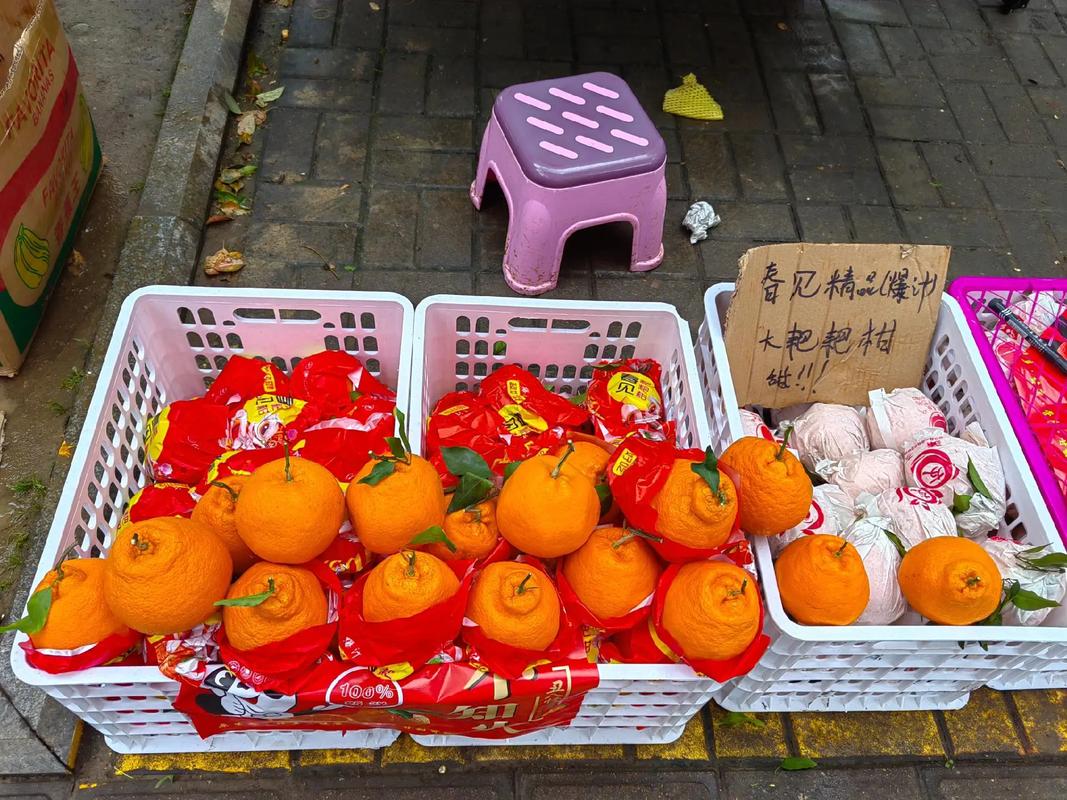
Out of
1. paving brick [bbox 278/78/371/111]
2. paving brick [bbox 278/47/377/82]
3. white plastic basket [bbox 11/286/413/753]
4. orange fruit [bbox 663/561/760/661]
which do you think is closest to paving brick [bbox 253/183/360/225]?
paving brick [bbox 278/78/371/111]

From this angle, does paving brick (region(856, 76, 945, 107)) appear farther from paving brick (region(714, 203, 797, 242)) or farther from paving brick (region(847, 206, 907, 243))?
paving brick (region(714, 203, 797, 242))

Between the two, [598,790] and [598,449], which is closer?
[598,449]

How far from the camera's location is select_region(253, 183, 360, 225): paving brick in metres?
3.41

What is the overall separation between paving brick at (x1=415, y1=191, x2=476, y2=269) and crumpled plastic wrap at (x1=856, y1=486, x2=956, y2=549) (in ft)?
6.12

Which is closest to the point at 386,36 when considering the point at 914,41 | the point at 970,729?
the point at 914,41

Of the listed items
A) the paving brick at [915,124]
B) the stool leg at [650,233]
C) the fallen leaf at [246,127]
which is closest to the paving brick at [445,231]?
the stool leg at [650,233]

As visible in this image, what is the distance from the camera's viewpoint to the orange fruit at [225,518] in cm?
167

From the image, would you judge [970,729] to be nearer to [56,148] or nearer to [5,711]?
[5,711]

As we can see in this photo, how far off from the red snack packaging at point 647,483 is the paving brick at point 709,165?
7.28ft

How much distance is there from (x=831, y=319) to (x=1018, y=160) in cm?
245

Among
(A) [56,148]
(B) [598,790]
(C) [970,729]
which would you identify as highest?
(A) [56,148]

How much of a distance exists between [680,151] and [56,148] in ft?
8.71

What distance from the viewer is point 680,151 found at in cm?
384

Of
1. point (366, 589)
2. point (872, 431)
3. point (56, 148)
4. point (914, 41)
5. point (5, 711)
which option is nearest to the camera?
point (366, 589)
